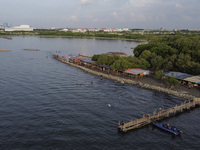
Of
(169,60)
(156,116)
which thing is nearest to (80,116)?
(156,116)

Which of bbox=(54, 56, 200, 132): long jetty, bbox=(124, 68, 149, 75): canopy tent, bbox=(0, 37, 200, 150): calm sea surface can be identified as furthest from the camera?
bbox=(124, 68, 149, 75): canopy tent

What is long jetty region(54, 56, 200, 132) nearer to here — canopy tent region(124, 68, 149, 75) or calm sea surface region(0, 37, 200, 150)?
calm sea surface region(0, 37, 200, 150)

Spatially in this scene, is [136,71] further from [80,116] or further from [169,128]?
[80,116]

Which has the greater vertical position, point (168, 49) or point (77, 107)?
point (168, 49)

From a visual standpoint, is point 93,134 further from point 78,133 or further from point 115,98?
point 115,98

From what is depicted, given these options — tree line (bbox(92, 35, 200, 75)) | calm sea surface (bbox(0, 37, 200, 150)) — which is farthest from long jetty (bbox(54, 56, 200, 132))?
tree line (bbox(92, 35, 200, 75))

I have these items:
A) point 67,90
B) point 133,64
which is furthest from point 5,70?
point 133,64
